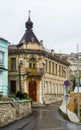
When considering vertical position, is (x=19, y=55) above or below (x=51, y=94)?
above

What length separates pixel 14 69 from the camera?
61000mm

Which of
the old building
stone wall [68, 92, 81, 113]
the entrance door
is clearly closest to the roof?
the old building

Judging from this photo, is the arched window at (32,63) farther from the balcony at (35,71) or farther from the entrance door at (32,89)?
the entrance door at (32,89)

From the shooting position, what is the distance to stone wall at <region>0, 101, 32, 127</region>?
105 feet

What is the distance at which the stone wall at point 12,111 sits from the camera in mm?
31914

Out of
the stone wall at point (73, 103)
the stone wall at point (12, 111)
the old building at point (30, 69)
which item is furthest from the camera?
the old building at point (30, 69)

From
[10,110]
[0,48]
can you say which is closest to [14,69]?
[0,48]

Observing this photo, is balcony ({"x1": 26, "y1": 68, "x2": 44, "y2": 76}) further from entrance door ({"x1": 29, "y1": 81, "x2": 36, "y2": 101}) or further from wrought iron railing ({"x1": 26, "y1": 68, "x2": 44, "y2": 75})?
entrance door ({"x1": 29, "y1": 81, "x2": 36, "y2": 101})

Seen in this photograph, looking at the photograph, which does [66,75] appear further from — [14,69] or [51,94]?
[14,69]

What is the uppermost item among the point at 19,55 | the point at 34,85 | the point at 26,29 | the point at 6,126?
the point at 26,29

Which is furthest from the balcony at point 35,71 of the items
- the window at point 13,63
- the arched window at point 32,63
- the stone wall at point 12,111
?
the stone wall at point 12,111

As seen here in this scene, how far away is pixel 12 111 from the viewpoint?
115 feet

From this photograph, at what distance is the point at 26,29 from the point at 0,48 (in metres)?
18.1

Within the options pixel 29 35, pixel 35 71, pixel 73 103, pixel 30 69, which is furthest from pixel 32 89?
pixel 73 103
